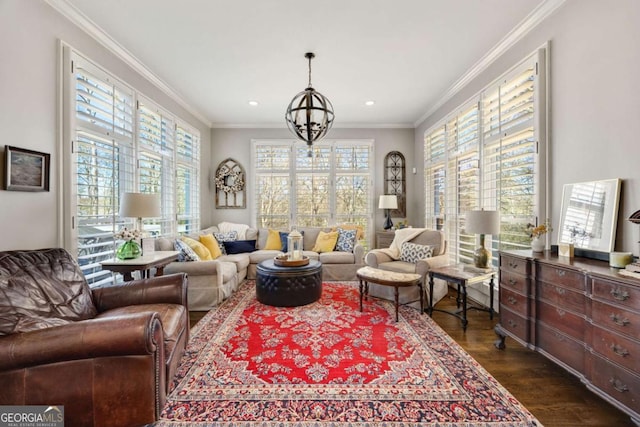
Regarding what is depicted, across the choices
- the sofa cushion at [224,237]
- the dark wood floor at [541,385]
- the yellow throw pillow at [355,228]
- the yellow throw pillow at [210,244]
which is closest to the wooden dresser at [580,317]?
the dark wood floor at [541,385]

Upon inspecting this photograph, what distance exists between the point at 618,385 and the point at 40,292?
3439 millimetres

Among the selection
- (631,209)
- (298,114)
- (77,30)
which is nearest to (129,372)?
(298,114)

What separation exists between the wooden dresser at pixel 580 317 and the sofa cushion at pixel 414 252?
4.40 ft

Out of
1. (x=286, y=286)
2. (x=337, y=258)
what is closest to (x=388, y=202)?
(x=337, y=258)

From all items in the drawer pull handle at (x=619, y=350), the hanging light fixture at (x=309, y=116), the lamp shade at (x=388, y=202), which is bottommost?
the drawer pull handle at (x=619, y=350)

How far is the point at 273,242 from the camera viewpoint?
17.0 ft

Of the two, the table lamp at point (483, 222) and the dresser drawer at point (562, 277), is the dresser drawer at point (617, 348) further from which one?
A: the table lamp at point (483, 222)

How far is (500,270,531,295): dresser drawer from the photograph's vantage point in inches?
83.5

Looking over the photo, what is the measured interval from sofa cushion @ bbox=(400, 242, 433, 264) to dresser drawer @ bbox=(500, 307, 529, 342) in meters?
1.36

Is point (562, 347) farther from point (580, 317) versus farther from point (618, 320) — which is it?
point (618, 320)

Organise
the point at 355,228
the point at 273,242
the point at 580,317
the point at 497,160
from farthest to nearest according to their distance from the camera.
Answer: the point at 355,228 → the point at 273,242 → the point at 497,160 → the point at 580,317

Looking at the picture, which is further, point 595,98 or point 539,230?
point 539,230

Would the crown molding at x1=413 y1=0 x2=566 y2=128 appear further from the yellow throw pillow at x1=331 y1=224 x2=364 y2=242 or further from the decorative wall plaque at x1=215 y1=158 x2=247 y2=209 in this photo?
the decorative wall plaque at x1=215 y1=158 x2=247 y2=209

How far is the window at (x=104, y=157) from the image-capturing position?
2.54m
